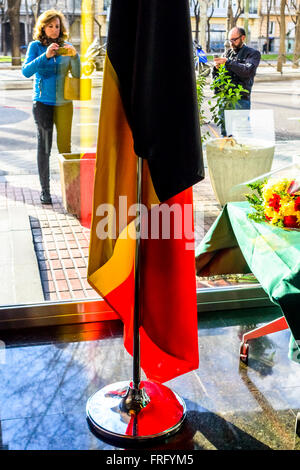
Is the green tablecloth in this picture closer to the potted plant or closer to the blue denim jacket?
the potted plant

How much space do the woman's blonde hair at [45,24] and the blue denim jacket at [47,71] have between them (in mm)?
32

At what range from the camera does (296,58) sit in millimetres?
3230

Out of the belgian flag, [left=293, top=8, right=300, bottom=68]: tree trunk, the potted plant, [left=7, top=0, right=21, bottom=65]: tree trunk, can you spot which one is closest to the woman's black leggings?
[left=7, top=0, right=21, bottom=65]: tree trunk

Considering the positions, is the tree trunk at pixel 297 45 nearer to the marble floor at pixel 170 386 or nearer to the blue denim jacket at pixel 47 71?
the blue denim jacket at pixel 47 71

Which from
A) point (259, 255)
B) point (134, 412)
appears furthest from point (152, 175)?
point (134, 412)

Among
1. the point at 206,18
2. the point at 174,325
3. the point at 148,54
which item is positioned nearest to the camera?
the point at 148,54

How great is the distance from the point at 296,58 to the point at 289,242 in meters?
1.22

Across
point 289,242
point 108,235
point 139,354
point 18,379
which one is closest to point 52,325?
point 18,379

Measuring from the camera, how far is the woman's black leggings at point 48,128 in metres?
3.12

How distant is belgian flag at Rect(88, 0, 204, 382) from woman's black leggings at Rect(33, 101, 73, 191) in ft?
2.85

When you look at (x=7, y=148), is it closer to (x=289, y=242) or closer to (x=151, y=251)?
(x=151, y=251)

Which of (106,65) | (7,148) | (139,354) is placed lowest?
(139,354)

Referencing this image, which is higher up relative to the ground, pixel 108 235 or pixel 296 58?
pixel 296 58

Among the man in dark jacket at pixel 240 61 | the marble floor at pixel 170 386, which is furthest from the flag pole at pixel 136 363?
the man in dark jacket at pixel 240 61
